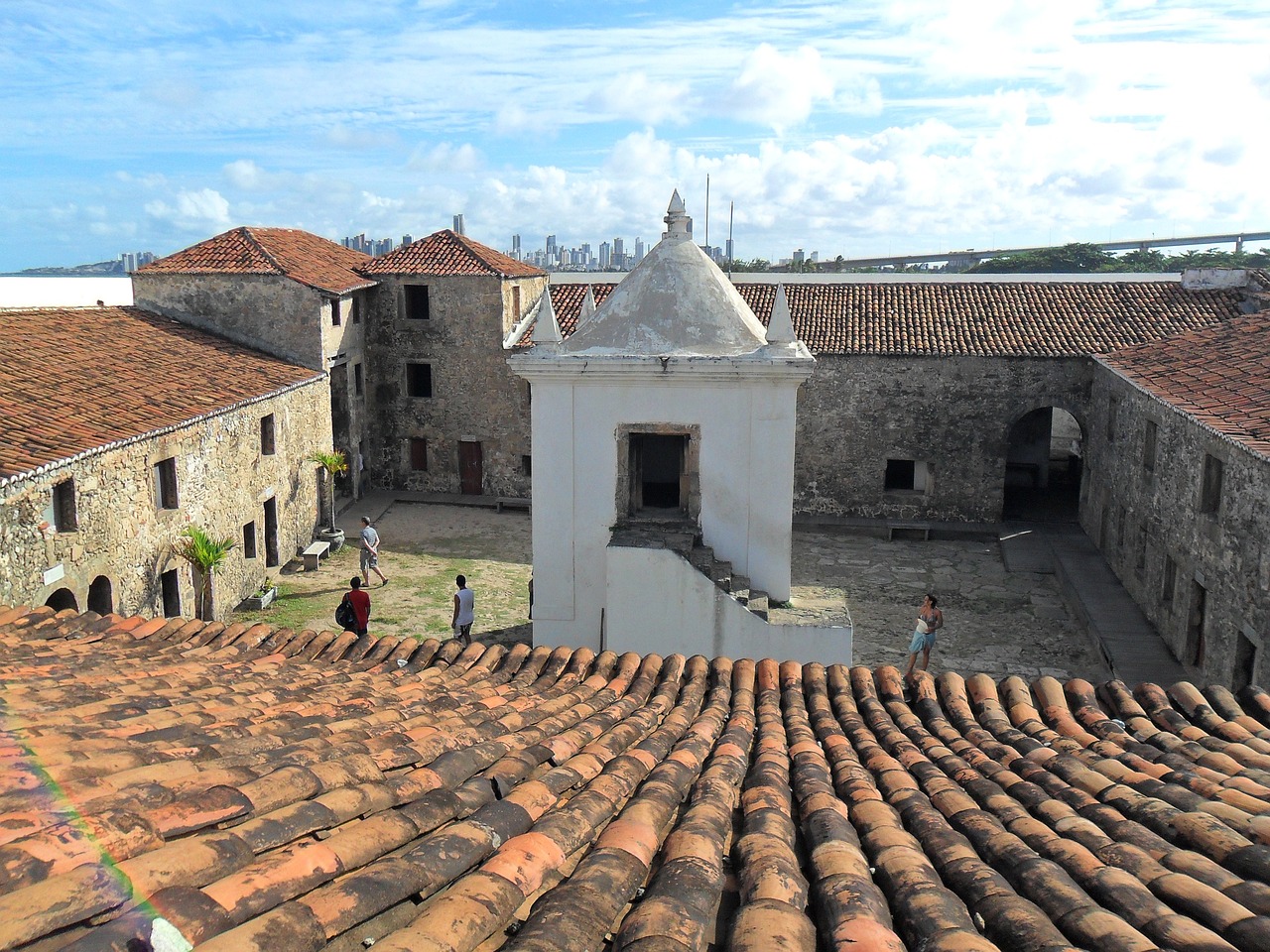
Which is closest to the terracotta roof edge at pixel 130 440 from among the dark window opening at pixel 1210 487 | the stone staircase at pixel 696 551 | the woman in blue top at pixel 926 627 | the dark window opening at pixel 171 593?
the dark window opening at pixel 171 593

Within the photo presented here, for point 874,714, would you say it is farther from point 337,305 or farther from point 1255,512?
point 337,305

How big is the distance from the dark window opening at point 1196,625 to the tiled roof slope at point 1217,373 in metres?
2.54

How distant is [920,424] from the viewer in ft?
79.9

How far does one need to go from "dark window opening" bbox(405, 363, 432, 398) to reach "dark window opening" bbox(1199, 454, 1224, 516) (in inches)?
748

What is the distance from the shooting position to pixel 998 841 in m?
4.01

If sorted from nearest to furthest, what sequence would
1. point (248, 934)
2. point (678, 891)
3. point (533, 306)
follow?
point (248, 934)
point (678, 891)
point (533, 306)

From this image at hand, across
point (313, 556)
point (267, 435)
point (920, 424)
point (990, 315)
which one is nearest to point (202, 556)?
point (267, 435)

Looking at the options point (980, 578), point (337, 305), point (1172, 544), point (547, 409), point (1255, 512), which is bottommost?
point (980, 578)

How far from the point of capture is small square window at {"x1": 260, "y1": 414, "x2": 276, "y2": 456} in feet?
65.6

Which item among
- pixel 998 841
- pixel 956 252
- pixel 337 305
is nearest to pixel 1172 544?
pixel 998 841

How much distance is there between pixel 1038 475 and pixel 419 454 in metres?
17.6

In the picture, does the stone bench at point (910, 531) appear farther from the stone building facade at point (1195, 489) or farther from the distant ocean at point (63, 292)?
the distant ocean at point (63, 292)

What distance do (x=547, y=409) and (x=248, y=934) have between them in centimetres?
1045

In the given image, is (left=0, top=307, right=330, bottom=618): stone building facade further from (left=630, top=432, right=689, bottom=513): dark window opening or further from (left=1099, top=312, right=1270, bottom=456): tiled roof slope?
(left=1099, top=312, right=1270, bottom=456): tiled roof slope
